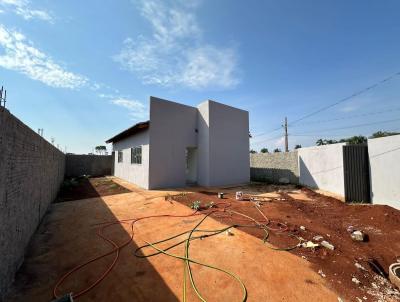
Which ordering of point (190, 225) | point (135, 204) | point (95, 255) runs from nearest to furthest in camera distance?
1. point (95, 255)
2. point (190, 225)
3. point (135, 204)

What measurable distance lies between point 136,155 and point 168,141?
9.07ft

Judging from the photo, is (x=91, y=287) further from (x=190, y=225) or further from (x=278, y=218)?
(x=278, y=218)

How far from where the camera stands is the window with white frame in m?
11.3

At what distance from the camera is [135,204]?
7.23m

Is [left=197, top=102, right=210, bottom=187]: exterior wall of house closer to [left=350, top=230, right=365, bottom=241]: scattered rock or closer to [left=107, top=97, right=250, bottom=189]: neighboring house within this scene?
[left=107, top=97, right=250, bottom=189]: neighboring house

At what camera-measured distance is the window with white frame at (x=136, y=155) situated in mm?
11278

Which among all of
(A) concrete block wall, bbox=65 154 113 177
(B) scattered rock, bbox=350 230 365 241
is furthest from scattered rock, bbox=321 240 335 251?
(A) concrete block wall, bbox=65 154 113 177

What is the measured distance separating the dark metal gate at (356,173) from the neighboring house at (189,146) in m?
6.09

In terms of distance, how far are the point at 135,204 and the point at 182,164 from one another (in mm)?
4264

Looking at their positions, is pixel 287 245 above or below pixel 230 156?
below

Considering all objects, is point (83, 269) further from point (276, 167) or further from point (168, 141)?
point (276, 167)

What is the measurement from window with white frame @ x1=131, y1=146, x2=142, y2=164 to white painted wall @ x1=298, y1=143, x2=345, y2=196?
32.7ft

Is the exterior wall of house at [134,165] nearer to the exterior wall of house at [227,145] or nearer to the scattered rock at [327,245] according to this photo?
the exterior wall of house at [227,145]

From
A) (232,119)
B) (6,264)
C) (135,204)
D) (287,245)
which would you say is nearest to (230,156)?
(232,119)
